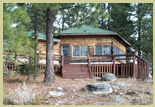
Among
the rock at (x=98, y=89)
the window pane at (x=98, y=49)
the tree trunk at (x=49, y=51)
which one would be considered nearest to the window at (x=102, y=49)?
the window pane at (x=98, y=49)

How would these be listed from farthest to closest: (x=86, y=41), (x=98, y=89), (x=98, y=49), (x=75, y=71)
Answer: (x=98, y=49)
(x=86, y=41)
(x=75, y=71)
(x=98, y=89)

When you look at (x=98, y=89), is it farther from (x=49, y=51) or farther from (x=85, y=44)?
(x=85, y=44)

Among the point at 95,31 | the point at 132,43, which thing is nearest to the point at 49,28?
the point at 95,31

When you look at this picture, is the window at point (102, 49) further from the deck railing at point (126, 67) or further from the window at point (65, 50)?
the deck railing at point (126, 67)

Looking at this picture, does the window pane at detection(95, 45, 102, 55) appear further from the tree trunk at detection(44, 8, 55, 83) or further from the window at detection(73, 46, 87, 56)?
the tree trunk at detection(44, 8, 55, 83)

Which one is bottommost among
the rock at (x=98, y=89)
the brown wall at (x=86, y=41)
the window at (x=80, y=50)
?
the rock at (x=98, y=89)

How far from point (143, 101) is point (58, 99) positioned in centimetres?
264

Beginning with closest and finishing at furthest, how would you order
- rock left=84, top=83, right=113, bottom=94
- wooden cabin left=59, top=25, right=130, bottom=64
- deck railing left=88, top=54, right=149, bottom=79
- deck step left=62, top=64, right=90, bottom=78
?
rock left=84, top=83, right=113, bottom=94
deck railing left=88, top=54, right=149, bottom=79
deck step left=62, top=64, right=90, bottom=78
wooden cabin left=59, top=25, right=130, bottom=64

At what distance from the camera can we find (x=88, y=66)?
12.5 metres

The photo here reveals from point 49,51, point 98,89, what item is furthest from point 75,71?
point 98,89

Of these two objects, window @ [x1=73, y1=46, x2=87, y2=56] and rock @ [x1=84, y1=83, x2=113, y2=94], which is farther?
window @ [x1=73, y1=46, x2=87, y2=56]

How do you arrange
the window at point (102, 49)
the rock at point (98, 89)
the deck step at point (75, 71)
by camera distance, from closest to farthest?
1. the rock at point (98, 89)
2. the deck step at point (75, 71)
3. the window at point (102, 49)

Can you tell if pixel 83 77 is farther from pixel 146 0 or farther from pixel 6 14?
pixel 6 14

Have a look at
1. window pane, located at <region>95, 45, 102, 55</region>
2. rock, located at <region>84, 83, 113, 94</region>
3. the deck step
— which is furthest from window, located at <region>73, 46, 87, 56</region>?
rock, located at <region>84, 83, 113, 94</region>
